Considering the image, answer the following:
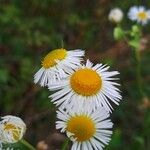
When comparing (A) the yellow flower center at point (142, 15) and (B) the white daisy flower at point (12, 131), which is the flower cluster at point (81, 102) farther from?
(A) the yellow flower center at point (142, 15)

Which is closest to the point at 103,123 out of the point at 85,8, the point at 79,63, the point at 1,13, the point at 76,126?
the point at 76,126

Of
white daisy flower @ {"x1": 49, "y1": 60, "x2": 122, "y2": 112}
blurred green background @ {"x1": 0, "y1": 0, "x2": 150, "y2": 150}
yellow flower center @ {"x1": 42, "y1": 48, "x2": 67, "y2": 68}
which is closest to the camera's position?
white daisy flower @ {"x1": 49, "y1": 60, "x2": 122, "y2": 112}

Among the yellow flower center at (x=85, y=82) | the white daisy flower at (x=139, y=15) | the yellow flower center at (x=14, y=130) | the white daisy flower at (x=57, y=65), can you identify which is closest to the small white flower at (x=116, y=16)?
the white daisy flower at (x=139, y=15)

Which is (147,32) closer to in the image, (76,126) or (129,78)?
(129,78)

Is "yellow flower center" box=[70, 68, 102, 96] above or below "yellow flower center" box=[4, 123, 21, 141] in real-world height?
above

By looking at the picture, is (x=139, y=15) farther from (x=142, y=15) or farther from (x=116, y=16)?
(x=116, y=16)

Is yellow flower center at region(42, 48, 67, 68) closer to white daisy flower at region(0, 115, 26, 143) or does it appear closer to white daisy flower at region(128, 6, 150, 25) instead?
white daisy flower at region(0, 115, 26, 143)

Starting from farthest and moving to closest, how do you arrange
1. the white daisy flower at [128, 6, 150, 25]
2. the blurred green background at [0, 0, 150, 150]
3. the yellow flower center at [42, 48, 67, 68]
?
the white daisy flower at [128, 6, 150, 25] < the blurred green background at [0, 0, 150, 150] < the yellow flower center at [42, 48, 67, 68]

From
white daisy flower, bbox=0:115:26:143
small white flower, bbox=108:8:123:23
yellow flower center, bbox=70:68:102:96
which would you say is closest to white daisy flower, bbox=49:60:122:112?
yellow flower center, bbox=70:68:102:96
